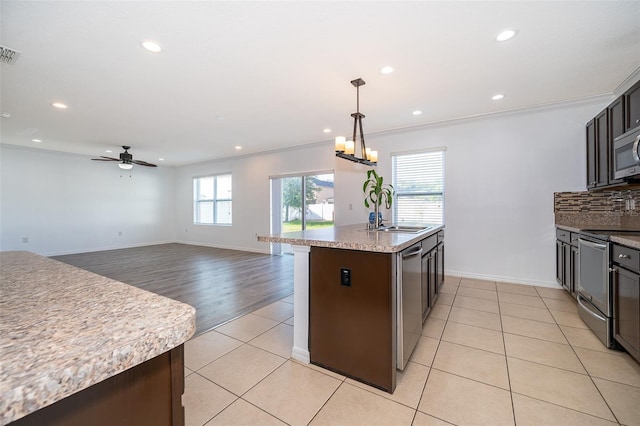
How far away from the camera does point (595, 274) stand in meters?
2.33

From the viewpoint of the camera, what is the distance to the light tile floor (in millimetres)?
1513

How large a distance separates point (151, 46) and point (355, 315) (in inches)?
109

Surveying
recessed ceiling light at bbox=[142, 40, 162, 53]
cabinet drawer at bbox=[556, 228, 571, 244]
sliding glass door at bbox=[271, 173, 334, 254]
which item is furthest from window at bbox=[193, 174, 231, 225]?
cabinet drawer at bbox=[556, 228, 571, 244]

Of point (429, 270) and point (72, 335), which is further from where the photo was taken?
point (429, 270)

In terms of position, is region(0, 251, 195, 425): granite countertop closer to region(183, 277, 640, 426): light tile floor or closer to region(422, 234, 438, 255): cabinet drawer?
region(183, 277, 640, 426): light tile floor

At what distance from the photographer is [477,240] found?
4156mm

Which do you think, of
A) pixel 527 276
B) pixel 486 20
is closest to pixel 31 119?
pixel 486 20

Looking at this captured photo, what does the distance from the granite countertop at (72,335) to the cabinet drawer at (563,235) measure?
407cm

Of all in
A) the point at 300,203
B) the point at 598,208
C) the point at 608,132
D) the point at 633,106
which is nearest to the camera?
the point at 633,106

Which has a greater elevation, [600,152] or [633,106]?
[633,106]

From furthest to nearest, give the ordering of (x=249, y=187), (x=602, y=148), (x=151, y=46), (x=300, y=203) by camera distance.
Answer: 1. (x=249, y=187)
2. (x=300, y=203)
3. (x=602, y=148)
4. (x=151, y=46)

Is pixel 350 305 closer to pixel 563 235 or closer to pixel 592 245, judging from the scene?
pixel 592 245

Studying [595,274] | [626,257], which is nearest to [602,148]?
[595,274]

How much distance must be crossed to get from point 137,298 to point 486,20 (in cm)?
275
